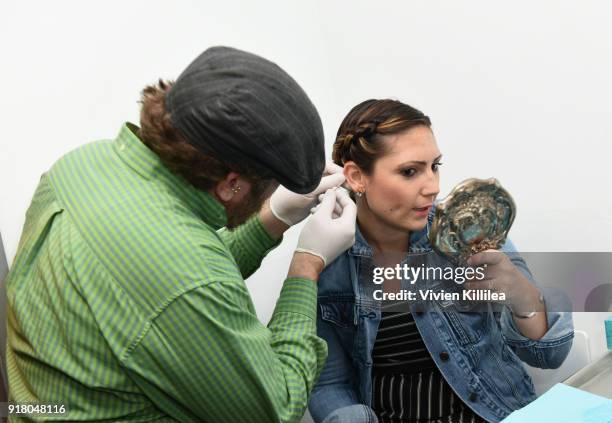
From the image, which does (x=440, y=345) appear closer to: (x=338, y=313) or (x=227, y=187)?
(x=338, y=313)

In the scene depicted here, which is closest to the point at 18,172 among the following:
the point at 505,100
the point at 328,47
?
the point at 328,47

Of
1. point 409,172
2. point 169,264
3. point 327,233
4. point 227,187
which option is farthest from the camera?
point 409,172

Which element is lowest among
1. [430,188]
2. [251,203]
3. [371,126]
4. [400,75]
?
[251,203]

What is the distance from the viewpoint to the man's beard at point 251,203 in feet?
3.83

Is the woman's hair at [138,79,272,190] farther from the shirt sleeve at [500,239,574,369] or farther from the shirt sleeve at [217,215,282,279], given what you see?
the shirt sleeve at [500,239,574,369]

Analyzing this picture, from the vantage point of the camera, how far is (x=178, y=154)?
1102 millimetres

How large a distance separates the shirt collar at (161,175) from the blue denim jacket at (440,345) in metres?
0.59

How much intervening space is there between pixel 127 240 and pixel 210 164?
175mm

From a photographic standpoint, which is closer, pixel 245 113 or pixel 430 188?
pixel 245 113

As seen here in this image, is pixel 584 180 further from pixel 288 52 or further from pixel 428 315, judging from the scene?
pixel 288 52

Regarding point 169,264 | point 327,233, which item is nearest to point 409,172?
point 327,233

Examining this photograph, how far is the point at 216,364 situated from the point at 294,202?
0.55 m

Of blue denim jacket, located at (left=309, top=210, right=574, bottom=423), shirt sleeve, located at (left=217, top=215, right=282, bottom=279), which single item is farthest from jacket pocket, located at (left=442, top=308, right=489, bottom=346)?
shirt sleeve, located at (left=217, top=215, right=282, bottom=279)

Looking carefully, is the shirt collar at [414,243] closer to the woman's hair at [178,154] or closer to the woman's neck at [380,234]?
the woman's neck at [380,234]
